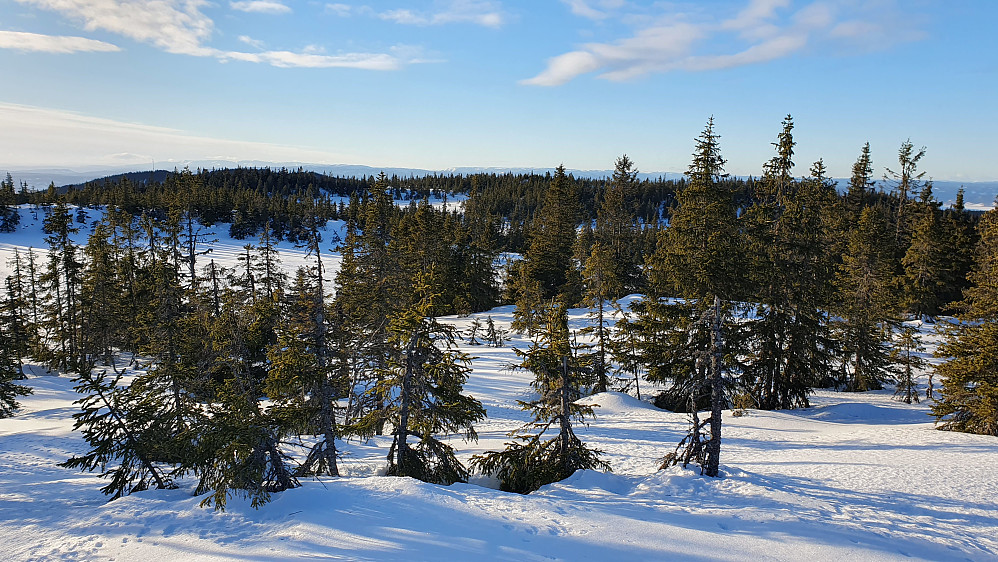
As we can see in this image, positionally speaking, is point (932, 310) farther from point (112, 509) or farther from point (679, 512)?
point (112, 509)

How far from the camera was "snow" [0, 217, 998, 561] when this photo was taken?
9.03 metres

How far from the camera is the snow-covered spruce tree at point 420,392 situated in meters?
13.4

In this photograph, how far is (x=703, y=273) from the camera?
14.5 m

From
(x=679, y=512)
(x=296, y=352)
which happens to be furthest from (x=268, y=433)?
(x=679, y=512)

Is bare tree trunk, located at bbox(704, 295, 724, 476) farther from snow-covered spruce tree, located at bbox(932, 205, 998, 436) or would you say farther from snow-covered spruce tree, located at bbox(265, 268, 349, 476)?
snow-covered spruce tree, located at bbox(932, 205, 998, 436)

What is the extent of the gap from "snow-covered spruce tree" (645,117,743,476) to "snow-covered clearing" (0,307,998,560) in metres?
2.52

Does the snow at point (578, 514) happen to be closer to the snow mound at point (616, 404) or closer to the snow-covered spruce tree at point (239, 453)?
the snow-covered spruce tree at point (239, 453)

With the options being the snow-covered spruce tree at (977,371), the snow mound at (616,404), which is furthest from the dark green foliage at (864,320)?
the snow mound at (616,404)

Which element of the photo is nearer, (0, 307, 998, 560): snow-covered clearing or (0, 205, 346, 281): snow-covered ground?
(0, 307, 998, 560): snow-covered clearing

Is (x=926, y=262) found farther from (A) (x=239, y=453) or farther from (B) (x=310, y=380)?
(A) (x=239, y=453)

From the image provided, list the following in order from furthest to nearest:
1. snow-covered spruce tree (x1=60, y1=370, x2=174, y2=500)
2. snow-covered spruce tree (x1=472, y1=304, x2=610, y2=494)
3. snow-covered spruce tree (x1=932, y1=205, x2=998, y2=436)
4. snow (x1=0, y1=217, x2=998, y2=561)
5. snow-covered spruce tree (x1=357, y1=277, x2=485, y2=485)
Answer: snow-covered spruce tree (x1=932, y1=205, x2=998, y2=436), snow-covered spruce tree (x1=472, y1=304, x2=610, y2=494), snow-covered spruce tree (x1=357, y1=277, x2=485, y2=485), snow-covered spruce tree (x1=60, y1=370, x2=174, y2=500), snow (x1=0, y1=217, x2=998, y2=561)

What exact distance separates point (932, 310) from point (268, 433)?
192 feet

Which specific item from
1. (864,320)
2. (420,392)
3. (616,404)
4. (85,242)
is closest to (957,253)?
(864,320)

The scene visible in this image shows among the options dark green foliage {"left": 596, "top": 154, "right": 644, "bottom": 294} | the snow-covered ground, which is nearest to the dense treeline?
dark green foliage {"left": 596, "top": 154, "right": 644, "bottom": 294}
